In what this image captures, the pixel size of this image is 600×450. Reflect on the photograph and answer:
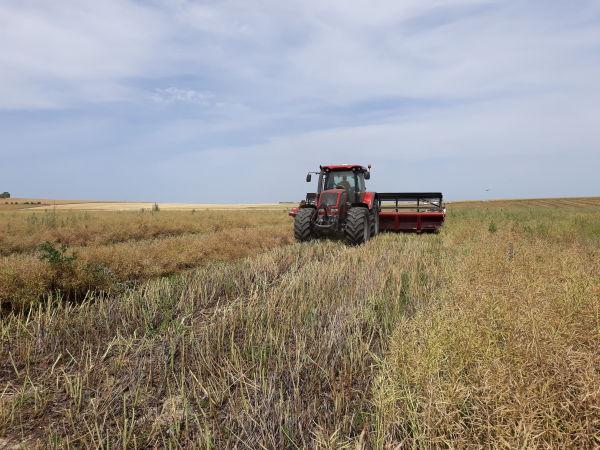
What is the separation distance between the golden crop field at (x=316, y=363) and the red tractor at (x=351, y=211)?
435 centimetres

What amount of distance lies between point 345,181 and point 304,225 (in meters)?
2.16

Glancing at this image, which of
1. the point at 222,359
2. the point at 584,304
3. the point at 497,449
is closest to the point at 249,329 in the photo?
the point at 222,359

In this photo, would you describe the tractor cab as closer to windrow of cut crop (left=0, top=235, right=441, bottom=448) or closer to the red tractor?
the red tractor

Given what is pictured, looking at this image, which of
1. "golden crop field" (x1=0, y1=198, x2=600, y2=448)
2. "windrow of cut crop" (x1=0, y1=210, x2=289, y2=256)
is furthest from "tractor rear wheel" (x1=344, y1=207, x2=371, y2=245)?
"windrow of cut crop" (x1=0, y1=210, x2=289, y2=256)

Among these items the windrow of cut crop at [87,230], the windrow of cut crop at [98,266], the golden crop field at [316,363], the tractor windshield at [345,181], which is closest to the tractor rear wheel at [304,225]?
the windrow of cut crop at [98,266]

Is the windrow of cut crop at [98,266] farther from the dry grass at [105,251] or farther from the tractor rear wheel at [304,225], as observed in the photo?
the tractor rear wheel at [304,225]

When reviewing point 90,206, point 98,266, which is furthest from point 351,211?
point 90,206

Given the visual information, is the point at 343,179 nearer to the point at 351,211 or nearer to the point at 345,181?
the point at 345,181

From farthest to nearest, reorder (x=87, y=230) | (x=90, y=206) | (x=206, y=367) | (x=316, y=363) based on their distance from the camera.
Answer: (x=90, y=206)
(x=87, y=230)
(x=206, y=367)
(x=316, y=363)

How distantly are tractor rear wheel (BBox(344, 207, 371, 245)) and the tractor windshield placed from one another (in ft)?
4.42

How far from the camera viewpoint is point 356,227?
10508mm

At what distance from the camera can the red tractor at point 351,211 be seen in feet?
35.3

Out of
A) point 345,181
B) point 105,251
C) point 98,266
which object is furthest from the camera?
point 345,181

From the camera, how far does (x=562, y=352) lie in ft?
8.69
